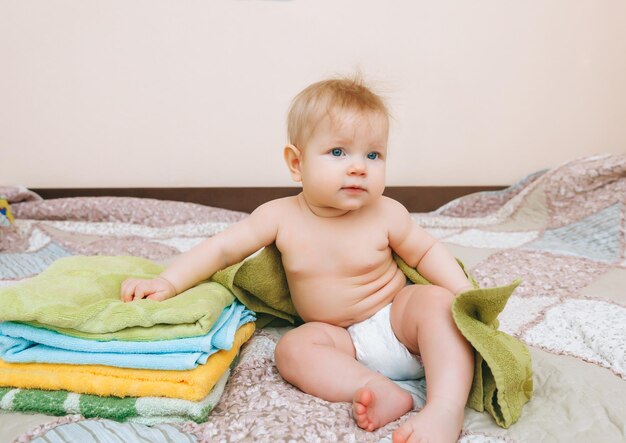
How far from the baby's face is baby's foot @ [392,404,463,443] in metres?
0.32

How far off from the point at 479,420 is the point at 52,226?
1.52m

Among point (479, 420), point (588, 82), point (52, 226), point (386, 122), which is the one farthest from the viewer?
point (588, 82)

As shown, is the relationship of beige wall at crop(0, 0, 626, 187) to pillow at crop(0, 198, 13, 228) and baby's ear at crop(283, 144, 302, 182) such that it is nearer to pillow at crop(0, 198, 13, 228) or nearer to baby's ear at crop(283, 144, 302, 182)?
pillow at crop(0, 198, 13, 228)

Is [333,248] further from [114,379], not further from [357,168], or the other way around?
[114,379]

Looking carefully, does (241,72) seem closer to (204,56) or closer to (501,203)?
(204,56)

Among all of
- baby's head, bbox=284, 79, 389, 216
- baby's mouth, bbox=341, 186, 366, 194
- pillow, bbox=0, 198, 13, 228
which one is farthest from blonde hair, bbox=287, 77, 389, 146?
pillow, bbox=0, 198, 13, 228

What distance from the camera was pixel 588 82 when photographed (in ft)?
6.90

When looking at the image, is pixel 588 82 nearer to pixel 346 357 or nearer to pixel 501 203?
pixel 501 203

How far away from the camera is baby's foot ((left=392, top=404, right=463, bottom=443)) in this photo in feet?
1.73

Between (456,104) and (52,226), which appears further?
(456,104)

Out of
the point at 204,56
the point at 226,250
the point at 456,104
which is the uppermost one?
the point at 204,56

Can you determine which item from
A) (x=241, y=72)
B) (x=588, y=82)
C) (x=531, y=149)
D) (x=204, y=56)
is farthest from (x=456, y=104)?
(x=204, y=56)

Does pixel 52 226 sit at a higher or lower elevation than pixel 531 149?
lower

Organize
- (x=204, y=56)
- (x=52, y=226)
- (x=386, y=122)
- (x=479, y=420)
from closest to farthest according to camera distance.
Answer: (x=479, y=420)
(x=386, y=122)
(x=52, y=226)
(x=204, y=56)
